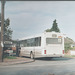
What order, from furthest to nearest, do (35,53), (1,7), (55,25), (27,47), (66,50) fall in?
(55,25) < (66,50) < (27,47) < (35,53) < (1,7)

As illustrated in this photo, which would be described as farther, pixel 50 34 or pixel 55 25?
pixel 55 25

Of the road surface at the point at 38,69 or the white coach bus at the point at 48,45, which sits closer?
the road surface at the point at 38,69

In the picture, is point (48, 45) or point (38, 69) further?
point (48, 45)

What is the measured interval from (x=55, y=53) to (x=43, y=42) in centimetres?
191

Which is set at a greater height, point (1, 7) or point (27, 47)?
point (1, 7)

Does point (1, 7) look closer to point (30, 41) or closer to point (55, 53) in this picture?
Answer: point (30, 41)

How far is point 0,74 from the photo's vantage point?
1048 cm

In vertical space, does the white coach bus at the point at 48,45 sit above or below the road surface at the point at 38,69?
above

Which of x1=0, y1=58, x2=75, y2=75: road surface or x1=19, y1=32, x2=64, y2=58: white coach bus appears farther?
x1=19, y1=32, x2=64, y2=58: white coach bus

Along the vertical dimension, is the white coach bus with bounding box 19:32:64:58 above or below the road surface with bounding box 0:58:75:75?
above

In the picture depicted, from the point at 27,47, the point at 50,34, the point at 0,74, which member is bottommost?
the point at 0,74

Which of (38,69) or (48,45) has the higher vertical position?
(48,45)

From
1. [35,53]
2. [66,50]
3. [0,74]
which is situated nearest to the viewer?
[0,74]

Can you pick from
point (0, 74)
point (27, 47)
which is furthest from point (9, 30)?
point (0, 74)
